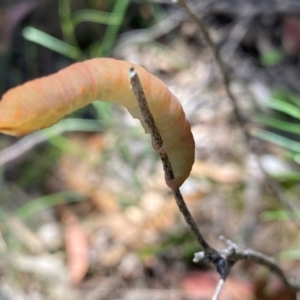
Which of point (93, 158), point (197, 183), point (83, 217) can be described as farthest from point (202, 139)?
point (83, 217)

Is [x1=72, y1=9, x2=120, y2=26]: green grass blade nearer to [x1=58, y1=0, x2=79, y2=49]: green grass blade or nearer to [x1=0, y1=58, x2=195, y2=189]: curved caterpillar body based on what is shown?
[x1=58, y1=0, x2=79, y2=49]: green grass blade

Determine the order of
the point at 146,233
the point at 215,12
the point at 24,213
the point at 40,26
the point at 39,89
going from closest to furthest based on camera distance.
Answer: the point at 39,89 < the point at 146,233 < the point at 24,213 < the point at 215,12 < the point at 40,26

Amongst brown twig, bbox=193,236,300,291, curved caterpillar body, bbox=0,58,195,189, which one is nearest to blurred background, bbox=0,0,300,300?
brown twig, bbox=193,236,300,291

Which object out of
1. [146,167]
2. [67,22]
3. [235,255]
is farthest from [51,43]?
[235,255]

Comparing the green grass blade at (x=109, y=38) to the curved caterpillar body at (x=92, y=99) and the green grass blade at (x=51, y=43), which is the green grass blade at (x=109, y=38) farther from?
the curved caterpillar body at (x=92, y=99)

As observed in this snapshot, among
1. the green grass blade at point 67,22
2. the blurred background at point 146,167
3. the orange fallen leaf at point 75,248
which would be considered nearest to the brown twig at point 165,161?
the blurred background at point 146,167

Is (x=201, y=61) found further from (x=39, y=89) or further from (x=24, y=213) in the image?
(x=39, y=89)

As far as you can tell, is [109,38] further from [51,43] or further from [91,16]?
[51,43]
